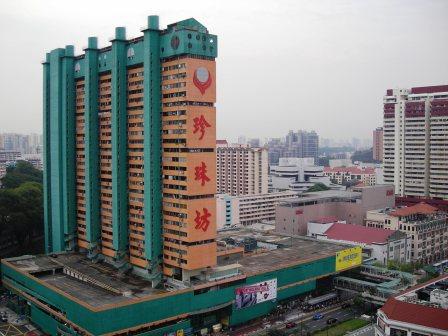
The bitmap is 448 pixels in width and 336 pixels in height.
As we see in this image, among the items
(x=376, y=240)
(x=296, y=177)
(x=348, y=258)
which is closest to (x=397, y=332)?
(x=348, y=258)

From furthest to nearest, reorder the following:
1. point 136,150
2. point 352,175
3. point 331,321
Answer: point 352,175, point 136,150, point 331,321

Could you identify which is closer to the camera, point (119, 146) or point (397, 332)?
point (397, 332)

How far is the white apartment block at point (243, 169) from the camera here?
289 ft

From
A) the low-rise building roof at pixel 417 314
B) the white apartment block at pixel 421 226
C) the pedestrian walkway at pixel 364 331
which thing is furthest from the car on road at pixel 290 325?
the white apartment block at pixel 421 226

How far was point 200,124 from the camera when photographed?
115 ft

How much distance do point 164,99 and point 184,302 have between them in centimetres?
1390

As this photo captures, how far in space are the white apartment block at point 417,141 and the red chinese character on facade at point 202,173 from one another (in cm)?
5198

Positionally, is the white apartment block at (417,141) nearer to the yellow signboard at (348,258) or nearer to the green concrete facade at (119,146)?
the yellow signboard at (348,258)

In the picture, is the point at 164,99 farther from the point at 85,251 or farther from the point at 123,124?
the point at 85,251

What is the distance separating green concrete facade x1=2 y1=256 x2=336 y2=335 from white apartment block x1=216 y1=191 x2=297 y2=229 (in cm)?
3096

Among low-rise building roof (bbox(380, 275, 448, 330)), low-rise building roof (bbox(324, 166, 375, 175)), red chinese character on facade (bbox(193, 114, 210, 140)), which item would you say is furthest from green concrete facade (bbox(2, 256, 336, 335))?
low-rise building roof (bbox(324, 166, 375, 175))

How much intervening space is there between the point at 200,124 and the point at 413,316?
17.6m

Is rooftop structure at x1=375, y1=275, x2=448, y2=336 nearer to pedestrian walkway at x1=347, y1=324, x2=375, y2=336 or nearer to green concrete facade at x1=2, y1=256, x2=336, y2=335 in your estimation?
pedestrian walkway at x1=347, y1=324, x2=375, y2=336

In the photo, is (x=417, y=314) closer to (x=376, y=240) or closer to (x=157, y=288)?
(x=157, y=288)
